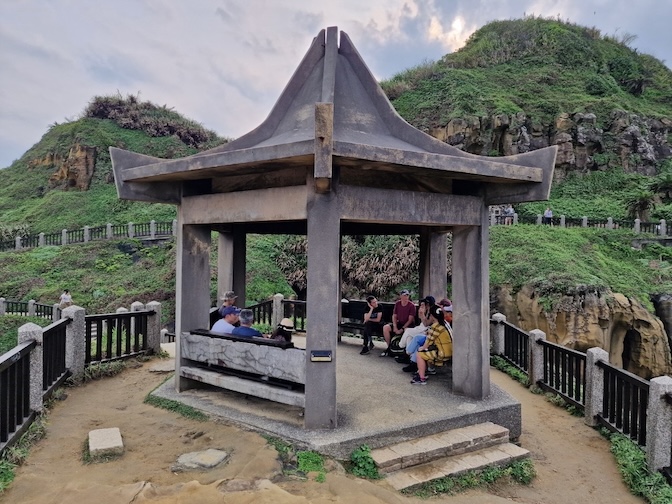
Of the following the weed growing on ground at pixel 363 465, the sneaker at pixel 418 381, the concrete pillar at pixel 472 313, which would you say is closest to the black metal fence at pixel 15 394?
Result: the weed growing on ground at pixel 363 465

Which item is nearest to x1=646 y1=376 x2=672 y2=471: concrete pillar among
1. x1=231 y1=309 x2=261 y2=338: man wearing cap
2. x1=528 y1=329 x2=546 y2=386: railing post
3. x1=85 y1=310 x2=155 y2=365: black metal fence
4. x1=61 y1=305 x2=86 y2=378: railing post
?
x1=528 y1=329 x2=546 y2=386: railing post

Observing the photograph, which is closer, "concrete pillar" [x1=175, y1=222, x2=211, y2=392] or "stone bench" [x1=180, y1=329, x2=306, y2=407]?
"stone bench" [x1=180, y1=329, x2=306, y2=407]

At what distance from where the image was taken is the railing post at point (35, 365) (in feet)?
19.7

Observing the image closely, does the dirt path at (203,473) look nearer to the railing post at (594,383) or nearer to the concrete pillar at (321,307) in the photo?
the railing post at (594,383)

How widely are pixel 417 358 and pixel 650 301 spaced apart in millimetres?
15774

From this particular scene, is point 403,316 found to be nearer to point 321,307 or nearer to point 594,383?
point 594,383

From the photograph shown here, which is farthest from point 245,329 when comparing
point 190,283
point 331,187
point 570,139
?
point 570,139

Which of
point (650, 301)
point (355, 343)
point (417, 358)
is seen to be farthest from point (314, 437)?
point (650, 301)

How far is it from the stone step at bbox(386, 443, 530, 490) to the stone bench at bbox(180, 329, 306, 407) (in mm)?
1491

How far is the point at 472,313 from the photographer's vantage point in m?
6.91

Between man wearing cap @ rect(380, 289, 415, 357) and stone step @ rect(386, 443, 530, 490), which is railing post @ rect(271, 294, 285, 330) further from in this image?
stone step @ rect(386, 443, 530, 490)

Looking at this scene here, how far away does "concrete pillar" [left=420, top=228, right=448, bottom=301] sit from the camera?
34.7 ft

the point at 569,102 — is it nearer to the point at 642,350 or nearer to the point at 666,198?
the point at 666,198

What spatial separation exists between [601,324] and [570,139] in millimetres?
21981
